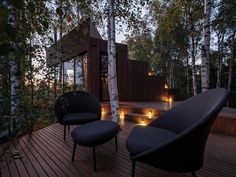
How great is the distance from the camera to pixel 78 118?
3104mm

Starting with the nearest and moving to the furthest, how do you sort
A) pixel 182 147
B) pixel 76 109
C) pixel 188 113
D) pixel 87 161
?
1. pixel 182 147
2. pixel 188 113
3. pixel 87 161
4. pixel 76 109

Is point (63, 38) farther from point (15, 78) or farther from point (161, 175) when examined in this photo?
point (161, 175)

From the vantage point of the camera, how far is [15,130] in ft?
8.42

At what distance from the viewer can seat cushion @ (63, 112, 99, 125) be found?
3080mm

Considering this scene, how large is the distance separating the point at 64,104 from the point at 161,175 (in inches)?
79.0

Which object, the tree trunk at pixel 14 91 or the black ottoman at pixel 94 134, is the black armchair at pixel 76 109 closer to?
the tree trunk at pixel 14 91

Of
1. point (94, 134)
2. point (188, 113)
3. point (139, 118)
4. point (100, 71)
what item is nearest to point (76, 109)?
point (94, 134)

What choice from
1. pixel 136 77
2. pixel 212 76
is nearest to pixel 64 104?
pixel 136 77

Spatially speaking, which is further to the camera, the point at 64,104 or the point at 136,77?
the point at 136,77

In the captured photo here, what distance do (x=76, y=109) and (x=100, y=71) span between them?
3423mm

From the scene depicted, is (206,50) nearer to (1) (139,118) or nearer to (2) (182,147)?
(1) (139,118)

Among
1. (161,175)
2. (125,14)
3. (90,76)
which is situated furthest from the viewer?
(90,76)

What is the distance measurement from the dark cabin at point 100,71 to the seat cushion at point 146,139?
4.09m

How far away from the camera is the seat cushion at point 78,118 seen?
308 cm
